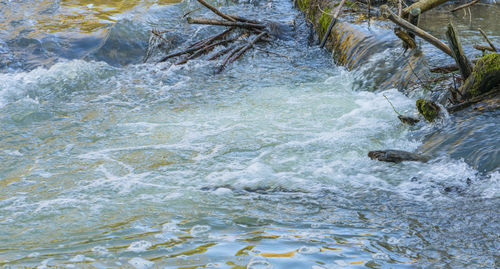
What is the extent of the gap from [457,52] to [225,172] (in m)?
2.57

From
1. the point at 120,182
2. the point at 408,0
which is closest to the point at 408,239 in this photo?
the point at 120,182

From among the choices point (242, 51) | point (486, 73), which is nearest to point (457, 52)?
point (486, 73)

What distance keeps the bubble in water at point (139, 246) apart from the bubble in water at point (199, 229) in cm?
33

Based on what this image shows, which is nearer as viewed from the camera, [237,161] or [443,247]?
[443,247]

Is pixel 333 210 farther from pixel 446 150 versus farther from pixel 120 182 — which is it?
pixel 120 182

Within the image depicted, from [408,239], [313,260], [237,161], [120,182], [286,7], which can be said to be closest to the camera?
[313,260]

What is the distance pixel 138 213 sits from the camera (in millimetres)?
3883

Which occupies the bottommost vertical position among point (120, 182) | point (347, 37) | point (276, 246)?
point (120, 182)

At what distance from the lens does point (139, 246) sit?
10.4 ft

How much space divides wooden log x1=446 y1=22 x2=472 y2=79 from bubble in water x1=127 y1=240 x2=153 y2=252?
11.1 ft

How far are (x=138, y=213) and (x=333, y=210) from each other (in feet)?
4.94

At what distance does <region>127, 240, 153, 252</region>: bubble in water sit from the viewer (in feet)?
10.2

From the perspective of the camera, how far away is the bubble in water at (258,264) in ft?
9.44

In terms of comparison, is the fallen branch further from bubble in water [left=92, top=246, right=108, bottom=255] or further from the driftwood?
bubble in water [left=92, top=246, right=108, bottom=255]
